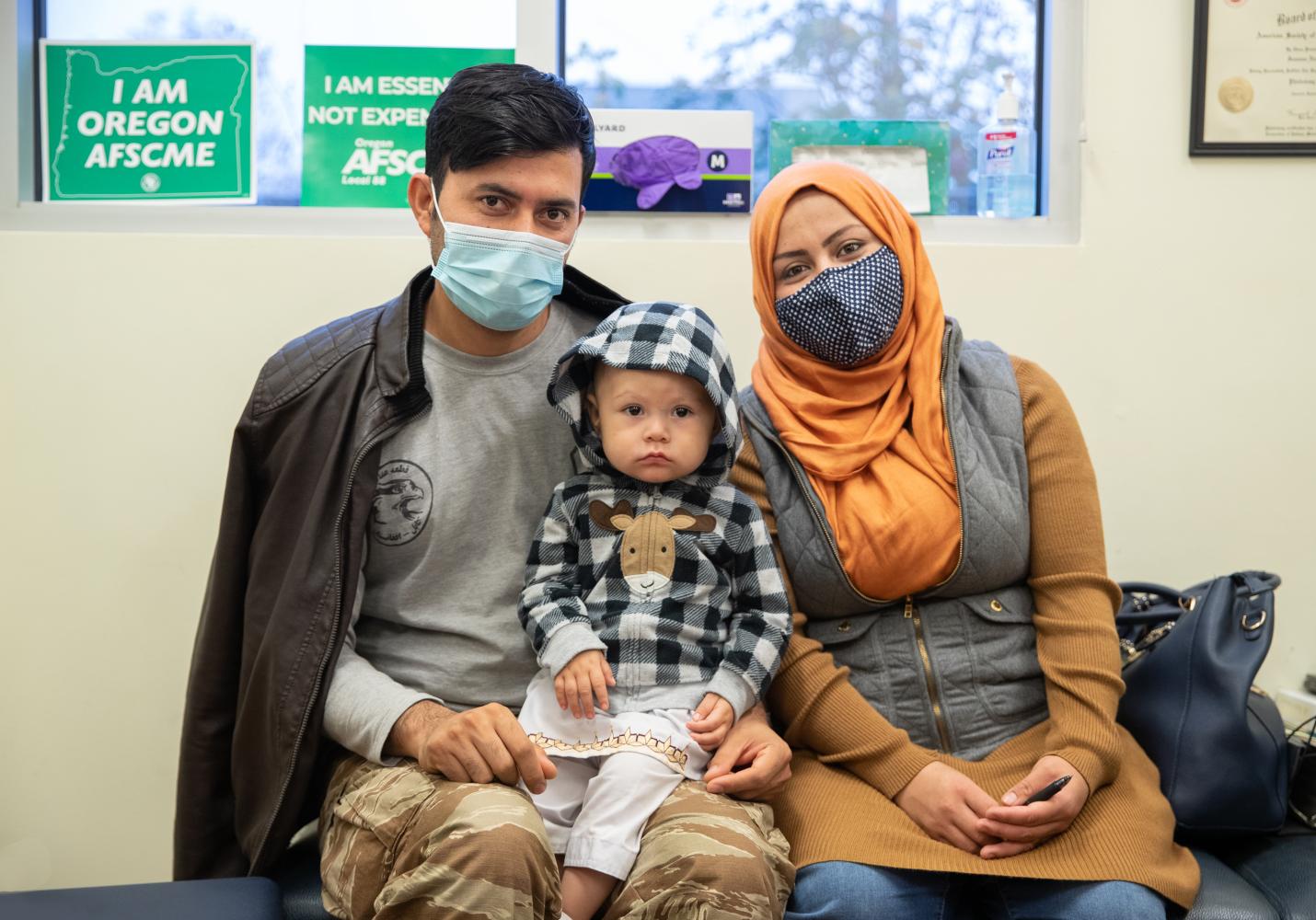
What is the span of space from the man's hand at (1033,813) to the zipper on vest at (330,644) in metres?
0.99

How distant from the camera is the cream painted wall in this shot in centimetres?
214

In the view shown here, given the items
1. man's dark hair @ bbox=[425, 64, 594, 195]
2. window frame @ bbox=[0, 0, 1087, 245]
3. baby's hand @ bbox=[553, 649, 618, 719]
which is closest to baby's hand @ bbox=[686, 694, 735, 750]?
baby's hand @ bbox=[553, 649, 618, 719]

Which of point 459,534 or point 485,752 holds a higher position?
point 459,534

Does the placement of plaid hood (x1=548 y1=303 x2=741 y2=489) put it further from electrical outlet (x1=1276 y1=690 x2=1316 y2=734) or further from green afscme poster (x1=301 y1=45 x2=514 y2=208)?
electrical outlet (x1=1276 y1=690 x2=1316 y2=734)

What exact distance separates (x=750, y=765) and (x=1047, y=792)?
0.42 m

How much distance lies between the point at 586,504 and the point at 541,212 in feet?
1.56

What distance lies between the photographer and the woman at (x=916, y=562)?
5.07 feet

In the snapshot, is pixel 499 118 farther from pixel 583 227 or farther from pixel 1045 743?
pixel 1045 743

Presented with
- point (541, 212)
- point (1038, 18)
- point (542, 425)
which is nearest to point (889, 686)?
point (542, 425)

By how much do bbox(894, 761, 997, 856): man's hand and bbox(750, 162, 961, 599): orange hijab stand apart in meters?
0.29

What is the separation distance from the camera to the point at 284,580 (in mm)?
1650

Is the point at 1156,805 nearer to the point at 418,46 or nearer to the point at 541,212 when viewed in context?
the point at 541,212

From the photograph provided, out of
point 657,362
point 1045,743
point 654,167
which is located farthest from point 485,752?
point 654,167

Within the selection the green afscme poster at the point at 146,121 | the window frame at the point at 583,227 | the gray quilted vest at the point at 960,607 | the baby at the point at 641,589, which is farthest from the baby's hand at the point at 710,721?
the green afscme poster at the point at 146,121
